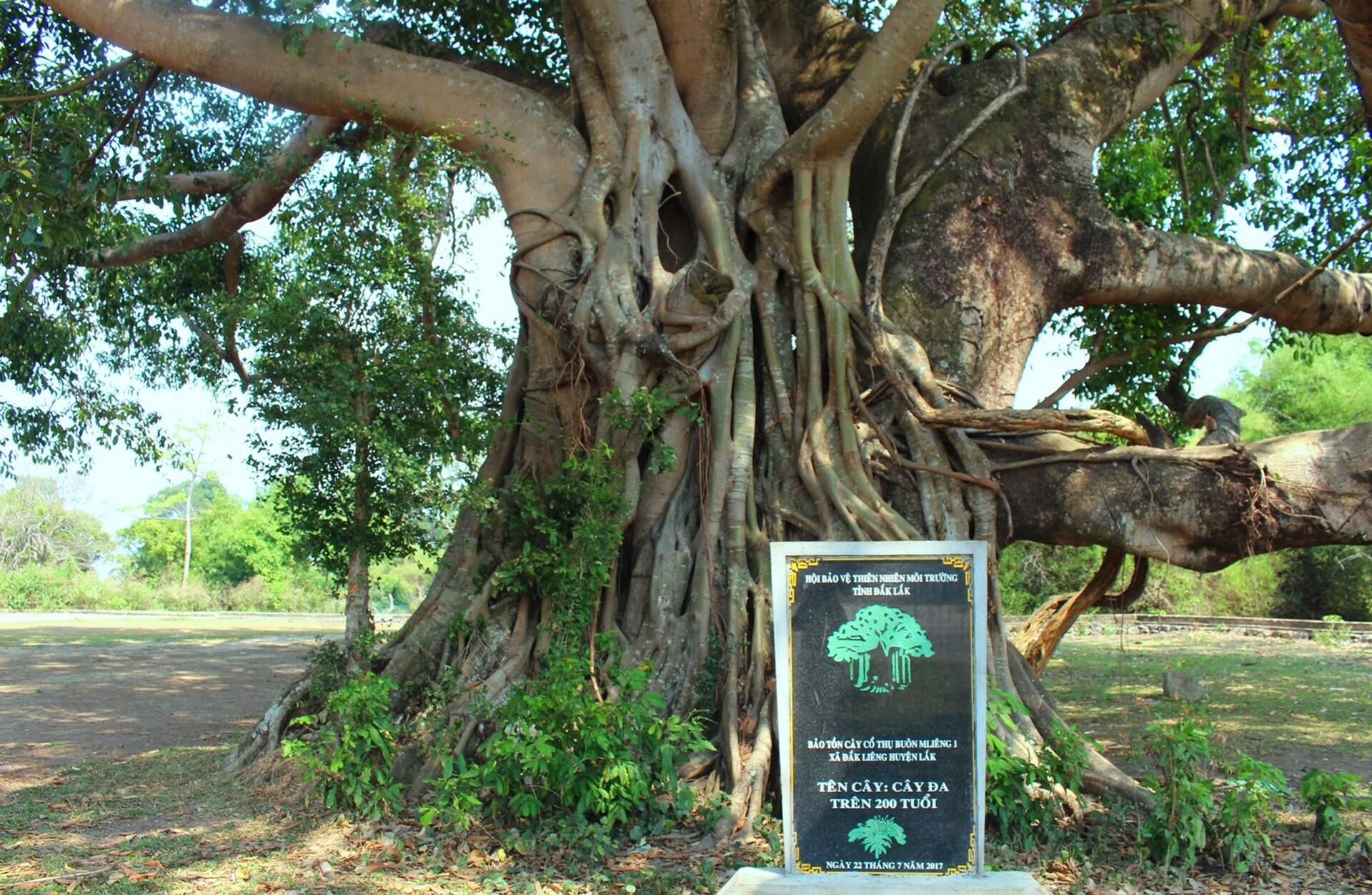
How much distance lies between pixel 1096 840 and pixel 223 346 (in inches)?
332

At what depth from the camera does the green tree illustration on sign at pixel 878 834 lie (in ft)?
14.6

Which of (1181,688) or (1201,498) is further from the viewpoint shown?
(1181,688)

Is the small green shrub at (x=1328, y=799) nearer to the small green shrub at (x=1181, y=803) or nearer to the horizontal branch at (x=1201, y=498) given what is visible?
the small green shrub at (x=1181, y=803)

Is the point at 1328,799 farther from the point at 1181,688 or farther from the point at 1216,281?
the point at 1181,688

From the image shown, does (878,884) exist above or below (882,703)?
below

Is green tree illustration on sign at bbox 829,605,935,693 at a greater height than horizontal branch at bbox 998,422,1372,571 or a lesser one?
lesser

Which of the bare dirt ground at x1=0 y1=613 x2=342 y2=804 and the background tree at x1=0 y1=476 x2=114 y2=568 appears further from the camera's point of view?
the background tree at x1=0 y1=476 x2=114 y2=568

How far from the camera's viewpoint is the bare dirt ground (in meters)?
8.71

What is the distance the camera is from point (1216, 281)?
8.49 m

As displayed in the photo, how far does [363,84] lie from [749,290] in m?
2.86

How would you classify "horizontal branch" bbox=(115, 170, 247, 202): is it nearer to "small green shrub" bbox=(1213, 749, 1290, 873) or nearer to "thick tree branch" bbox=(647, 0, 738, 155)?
"thick tree branch" bbox=(647, 0, 738, 155)

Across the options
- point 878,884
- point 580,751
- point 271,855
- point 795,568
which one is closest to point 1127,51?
point 795,568

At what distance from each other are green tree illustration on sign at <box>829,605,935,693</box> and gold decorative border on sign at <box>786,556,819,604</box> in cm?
22

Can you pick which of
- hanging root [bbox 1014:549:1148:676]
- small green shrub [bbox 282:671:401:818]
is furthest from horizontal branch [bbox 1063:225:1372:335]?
small green shrub [bbox 282:671:401:818]
